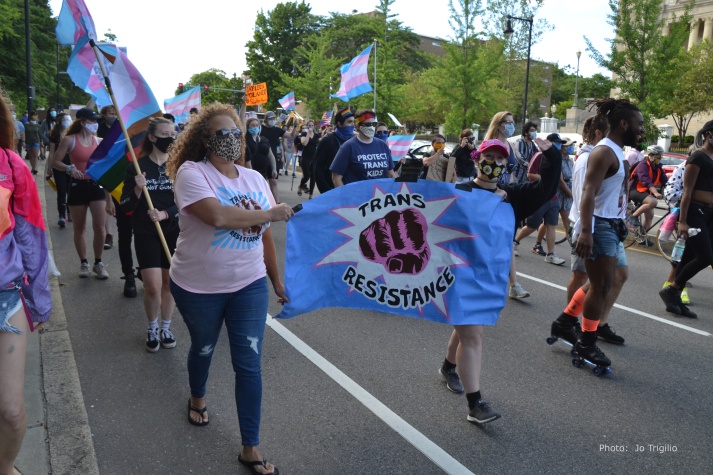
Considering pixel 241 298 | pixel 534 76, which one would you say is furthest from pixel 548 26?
pixel 241 298

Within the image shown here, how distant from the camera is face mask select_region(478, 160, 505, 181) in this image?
4.14 metres

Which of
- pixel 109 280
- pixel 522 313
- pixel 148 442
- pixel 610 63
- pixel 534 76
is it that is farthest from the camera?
pixel 534 76

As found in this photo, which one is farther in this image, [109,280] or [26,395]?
[109,280]

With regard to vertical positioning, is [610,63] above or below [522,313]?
above

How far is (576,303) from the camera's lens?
5230mm

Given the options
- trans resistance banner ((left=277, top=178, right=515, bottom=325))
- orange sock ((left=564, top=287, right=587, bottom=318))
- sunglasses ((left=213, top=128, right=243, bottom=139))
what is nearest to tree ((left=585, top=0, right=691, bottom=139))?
orange sock ((left=564, top=287, right=587, bottom=318))

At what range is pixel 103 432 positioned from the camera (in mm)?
3791

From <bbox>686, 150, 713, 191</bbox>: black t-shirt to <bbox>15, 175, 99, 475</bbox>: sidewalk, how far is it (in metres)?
5.90

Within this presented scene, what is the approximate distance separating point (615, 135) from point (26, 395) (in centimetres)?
457

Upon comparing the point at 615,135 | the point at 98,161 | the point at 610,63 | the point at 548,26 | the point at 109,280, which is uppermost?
the point at 548,26

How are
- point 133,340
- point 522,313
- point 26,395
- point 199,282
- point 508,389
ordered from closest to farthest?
point 199,282 < point 26,395 < point 508,389 < point 133,340 < point 522,313

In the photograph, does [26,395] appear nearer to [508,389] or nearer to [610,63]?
[508,389]

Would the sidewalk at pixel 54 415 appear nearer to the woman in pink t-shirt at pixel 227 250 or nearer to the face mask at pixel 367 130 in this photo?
the woman in pink t-shirt at pixel 227 250

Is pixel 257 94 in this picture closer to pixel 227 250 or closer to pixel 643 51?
pixel 643 51
